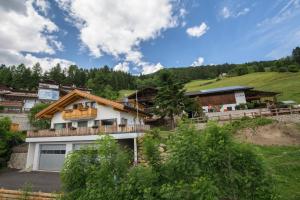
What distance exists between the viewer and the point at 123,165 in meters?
8.34

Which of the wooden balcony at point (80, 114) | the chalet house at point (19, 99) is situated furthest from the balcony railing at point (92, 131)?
the chalet house at point (19, 99)

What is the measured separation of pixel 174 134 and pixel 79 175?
420 centimetres

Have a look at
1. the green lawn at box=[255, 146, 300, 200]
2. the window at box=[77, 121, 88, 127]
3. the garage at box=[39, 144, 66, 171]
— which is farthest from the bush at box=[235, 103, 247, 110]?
the garage at box=[39, 144, 66, 171]

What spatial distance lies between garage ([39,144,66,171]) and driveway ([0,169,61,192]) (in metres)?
1.49

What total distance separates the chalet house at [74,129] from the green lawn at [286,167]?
12798 millimetres

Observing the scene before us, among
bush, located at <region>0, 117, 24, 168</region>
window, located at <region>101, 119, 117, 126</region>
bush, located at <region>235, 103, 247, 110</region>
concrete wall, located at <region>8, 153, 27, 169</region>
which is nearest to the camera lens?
window, located at <region>101, 119, 117, 126</region>

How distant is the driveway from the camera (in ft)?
59.4

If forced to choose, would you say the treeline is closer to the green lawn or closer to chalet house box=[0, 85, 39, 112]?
chalet house box=[0, 85, 39, 112]

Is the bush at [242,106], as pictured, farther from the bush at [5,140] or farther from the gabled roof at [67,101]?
the bush at [5,140]

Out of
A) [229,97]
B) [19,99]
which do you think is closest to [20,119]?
[19,99]

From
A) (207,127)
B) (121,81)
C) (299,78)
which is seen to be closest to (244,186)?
(207,127)

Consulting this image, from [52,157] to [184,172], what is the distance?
938 inches

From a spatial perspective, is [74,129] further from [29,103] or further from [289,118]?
[29,103]

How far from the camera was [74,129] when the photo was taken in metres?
25.6
